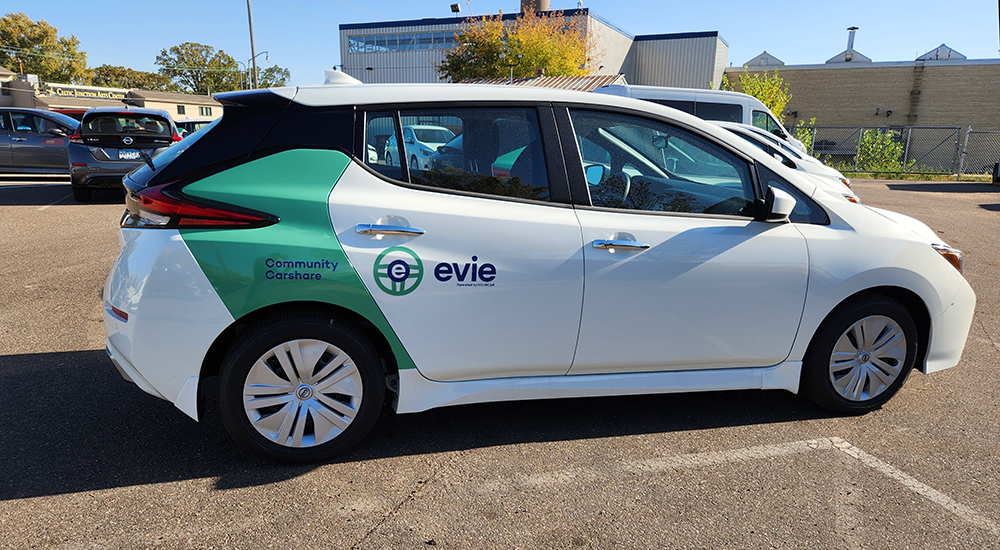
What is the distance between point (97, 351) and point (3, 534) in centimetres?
218

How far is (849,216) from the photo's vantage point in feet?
11.8

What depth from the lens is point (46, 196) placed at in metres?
12.6

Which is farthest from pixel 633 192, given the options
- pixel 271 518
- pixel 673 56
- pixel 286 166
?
pixel 673 56

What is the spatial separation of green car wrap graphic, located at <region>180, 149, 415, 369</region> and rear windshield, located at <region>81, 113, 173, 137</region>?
10.00 meters

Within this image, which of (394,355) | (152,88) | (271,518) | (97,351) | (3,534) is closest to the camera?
(3,534)

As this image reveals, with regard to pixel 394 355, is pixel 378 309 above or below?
above

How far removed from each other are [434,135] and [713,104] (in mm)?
12403

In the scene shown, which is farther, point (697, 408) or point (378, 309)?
point (697, 408)

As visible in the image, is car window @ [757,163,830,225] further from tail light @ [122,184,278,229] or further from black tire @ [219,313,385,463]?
tail light @ [122,184,278,229]

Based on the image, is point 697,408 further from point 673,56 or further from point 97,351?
point 673,56

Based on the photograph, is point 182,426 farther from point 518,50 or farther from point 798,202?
point 518,50

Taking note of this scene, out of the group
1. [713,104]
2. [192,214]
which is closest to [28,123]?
[713,104]

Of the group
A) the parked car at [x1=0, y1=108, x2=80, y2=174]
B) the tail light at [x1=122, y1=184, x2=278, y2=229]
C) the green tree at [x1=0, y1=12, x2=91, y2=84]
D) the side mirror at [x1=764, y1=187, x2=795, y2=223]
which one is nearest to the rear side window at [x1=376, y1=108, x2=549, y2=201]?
the tail light at [x1=122, y1=184, x2=278, y2=229]

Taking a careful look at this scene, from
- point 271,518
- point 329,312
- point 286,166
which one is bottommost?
point 271,518
